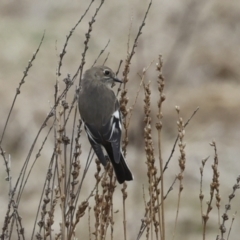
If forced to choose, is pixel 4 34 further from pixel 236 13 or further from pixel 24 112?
pixel 236 13

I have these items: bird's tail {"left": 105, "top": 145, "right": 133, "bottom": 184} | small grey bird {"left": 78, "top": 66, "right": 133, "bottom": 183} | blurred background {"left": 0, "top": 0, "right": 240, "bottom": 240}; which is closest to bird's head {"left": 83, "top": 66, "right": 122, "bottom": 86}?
small grey bird {"left": 78, "top": 66, "right": 133, "bottom": 183}

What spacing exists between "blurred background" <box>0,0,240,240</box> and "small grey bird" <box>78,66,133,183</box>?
131 inches

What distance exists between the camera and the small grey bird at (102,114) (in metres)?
3.55

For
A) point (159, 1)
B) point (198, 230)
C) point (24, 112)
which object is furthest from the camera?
point (159, 1)

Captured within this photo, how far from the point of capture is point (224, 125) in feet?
30.8

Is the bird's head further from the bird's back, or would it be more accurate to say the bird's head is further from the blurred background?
the blurred background

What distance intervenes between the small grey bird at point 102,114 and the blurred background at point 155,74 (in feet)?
10.9

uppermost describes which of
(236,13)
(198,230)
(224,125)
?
(236,13)

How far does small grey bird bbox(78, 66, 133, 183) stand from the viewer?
11.6ft

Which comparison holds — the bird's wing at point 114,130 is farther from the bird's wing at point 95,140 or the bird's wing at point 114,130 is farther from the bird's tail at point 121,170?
the bird's tail at point 121,170

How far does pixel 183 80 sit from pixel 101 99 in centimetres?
622

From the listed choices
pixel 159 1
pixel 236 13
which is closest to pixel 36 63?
pixel 159 1

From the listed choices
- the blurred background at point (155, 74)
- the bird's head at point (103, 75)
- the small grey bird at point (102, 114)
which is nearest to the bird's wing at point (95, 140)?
the small grey bird at point (102, 114)

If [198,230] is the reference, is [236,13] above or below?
above
